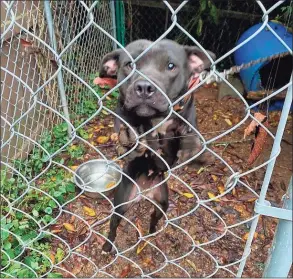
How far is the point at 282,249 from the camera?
130 cm

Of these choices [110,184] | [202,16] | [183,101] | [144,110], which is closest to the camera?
[144,110]

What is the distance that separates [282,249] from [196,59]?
1.51 m

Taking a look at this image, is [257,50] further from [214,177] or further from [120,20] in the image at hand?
[120,20]

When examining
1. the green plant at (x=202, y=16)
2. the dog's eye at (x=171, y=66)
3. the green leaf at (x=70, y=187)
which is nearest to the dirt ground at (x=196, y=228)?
the green leaf at (x=70, y=187)

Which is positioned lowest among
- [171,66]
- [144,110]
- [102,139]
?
[102,139]

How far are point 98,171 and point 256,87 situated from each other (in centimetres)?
211

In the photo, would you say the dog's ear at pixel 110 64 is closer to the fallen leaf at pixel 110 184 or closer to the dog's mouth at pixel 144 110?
the dog's mouth at pixel 144 110

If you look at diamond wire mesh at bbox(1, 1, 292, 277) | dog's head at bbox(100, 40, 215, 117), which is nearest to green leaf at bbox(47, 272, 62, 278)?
diamond wire mesh at bbox(1, 1, 292, 277)

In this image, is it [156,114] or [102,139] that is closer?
[156,114]

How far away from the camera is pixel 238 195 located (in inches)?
130

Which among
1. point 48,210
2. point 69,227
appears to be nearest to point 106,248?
point 69,227

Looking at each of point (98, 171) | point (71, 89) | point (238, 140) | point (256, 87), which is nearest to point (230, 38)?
point (256, 87)

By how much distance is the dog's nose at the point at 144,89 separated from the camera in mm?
2078

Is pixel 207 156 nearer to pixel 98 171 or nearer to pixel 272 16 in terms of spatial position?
pixel 98 171
